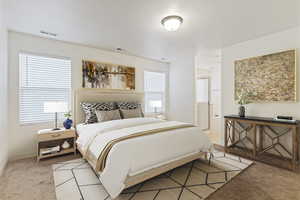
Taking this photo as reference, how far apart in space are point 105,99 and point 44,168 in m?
1.91

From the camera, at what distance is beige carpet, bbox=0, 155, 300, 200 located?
177 centimetres

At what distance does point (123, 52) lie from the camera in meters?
4.15

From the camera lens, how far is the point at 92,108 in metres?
3.29

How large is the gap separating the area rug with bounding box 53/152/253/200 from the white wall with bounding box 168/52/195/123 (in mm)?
2271

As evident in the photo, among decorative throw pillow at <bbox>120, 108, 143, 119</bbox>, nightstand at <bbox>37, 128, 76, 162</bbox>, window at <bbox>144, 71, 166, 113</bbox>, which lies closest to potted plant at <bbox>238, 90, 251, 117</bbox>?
window at <bbox>144, 71, 166, 113</bbox>

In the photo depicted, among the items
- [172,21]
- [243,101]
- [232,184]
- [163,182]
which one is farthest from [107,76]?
[232,184]

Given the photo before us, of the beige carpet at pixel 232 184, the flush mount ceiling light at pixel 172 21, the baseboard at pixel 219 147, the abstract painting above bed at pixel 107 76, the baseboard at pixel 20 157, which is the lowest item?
the baseboard at pixel 219 147

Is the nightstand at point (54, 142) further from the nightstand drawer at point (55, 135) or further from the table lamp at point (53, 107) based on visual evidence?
the table lamp at point (53, 107)

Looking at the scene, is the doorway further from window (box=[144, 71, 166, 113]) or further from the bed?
the bed

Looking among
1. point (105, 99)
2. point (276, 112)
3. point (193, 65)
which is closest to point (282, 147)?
point (276, 112)

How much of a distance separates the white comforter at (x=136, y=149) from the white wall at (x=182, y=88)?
226 centimetres

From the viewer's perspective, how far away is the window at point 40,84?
9.65ft

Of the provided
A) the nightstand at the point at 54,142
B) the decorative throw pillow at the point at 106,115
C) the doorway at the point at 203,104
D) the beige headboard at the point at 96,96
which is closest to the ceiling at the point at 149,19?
the beige headboard at the point at 96,96

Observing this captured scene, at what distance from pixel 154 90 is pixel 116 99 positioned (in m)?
1.63
